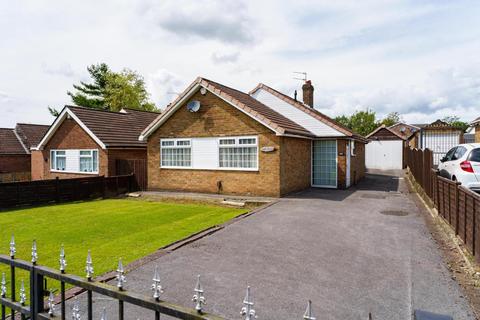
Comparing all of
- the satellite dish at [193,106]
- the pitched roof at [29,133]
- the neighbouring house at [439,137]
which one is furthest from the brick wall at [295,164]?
the pitched roof at [29,133]

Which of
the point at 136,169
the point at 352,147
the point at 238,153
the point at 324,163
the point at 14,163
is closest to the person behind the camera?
the point at 238,153

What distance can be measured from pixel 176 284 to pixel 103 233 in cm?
478

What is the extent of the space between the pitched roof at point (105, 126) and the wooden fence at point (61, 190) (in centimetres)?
247

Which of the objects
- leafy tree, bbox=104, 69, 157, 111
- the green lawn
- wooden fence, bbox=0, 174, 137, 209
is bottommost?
the green lawn

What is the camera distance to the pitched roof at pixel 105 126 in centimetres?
1930

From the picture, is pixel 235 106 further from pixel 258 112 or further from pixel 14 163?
pixel 14 163

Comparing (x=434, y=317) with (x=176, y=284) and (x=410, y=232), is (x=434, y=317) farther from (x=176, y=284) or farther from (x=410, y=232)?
(x=410, y=232)

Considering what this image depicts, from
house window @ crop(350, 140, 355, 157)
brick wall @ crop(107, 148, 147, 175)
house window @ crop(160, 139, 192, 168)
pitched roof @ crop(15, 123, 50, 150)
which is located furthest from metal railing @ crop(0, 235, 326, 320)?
pitched roof @ crop(15, 123, 50, 150)

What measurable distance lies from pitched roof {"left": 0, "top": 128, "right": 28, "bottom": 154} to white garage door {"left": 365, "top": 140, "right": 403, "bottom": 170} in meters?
34.5

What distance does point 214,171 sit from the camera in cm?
1580

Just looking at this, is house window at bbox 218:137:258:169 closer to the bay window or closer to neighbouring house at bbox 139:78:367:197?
neighbouring house at bbox 139:78:367:197

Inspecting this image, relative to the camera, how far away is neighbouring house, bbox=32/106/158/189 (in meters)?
19.2

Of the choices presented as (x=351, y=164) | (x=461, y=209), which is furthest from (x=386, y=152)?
(x=461, y=209)

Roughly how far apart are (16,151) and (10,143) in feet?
4.83
